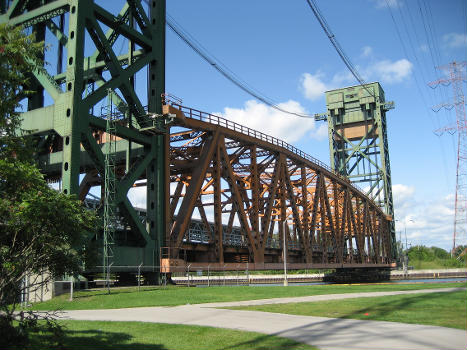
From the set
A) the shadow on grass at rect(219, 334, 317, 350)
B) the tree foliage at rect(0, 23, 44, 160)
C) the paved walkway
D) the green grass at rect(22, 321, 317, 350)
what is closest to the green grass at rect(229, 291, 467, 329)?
the paved walkway

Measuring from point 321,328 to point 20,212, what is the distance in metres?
8.07

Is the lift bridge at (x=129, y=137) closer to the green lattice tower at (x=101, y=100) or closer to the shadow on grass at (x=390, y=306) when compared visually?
the green lattice tower at (x=101, y=100)

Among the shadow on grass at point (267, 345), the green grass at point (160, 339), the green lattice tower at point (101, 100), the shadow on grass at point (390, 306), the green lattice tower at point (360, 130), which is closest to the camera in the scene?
the shadow on grass at point (267, 345)

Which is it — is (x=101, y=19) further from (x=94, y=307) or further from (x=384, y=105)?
(x=384, y=105)

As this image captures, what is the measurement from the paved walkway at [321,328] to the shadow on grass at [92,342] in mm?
2532

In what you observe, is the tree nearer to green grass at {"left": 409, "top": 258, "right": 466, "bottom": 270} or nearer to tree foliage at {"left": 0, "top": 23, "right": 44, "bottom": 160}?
tree foliage at {"left": 0, "top": 23, "right": 44, "bottom": 160}

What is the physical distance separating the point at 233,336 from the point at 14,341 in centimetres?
483

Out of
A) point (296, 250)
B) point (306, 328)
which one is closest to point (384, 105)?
point (296, 250)

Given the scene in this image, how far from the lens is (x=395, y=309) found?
1595cm

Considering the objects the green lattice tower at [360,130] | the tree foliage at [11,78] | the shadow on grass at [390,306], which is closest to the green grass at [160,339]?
the tree foliage at [11,78]

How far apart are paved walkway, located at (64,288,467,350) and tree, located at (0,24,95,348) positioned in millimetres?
4634

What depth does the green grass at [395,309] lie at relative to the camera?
13.5 m

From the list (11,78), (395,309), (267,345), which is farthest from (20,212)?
(395,309)

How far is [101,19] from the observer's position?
1230 inches
